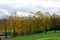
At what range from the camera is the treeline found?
20.8 ft

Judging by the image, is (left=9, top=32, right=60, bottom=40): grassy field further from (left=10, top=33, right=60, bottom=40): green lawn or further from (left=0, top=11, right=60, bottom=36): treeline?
(left=0, top=11, right=60, bottom=36): treeline

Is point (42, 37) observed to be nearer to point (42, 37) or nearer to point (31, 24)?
point (42, 37)

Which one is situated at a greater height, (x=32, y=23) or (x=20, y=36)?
(x=32, y=23)

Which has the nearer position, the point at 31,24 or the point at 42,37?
the point at 42,37

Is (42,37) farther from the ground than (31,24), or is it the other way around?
(31,24)

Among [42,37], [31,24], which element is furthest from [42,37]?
[31,24]

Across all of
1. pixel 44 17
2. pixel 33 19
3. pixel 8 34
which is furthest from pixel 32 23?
pixel 8 34

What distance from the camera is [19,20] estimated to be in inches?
257

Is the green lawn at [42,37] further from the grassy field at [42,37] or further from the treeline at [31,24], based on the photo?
the treeline at [31,24]

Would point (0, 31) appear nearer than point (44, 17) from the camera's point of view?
Yes

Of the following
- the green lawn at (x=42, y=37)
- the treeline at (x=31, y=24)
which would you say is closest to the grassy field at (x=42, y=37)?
the green lawn at (x=42, y=37)

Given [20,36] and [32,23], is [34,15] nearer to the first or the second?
[32,23]

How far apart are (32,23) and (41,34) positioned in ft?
2.01

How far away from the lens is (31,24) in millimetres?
6535
